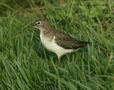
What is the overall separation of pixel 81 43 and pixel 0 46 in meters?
1.35

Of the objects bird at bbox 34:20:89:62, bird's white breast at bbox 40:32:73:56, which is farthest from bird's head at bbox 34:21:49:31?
bird's white breast at bbox 40:32:73:56

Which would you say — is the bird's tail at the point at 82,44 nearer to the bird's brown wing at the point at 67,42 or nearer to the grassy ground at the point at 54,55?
the bird's brown wing at the point at 67,42

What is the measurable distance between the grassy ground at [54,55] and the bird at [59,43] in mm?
123

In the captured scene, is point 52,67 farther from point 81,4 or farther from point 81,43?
point 81,4

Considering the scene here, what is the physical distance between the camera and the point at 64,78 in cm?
549

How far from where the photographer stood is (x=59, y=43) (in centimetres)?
643

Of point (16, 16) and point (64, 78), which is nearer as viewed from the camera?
point (64, 78)

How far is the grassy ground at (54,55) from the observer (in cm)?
555

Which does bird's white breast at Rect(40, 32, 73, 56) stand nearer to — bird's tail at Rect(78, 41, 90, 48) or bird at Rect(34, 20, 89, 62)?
bird at Rect(34, 20, 89, 62)

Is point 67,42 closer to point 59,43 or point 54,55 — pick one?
point 59,43

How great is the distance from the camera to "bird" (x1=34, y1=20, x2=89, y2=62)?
20.9 ft

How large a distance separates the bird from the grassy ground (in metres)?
0.12

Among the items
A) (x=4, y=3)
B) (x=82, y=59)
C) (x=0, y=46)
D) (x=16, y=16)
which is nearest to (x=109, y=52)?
(x=82, y=59)

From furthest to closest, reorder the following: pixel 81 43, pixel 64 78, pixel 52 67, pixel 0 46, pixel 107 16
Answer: pixel 107 16, pixel 0 46, pixel 81 43, pixel 52 67, pixel 64 78
